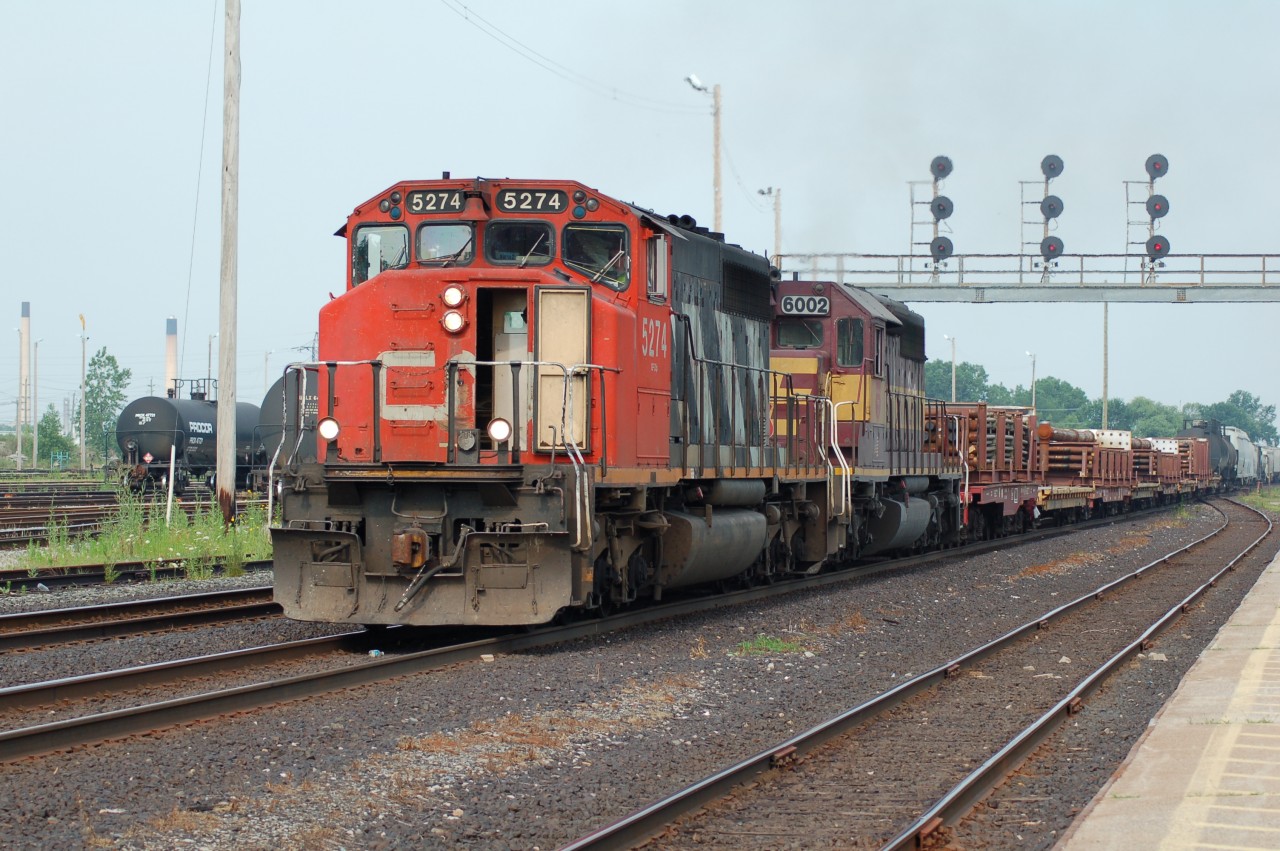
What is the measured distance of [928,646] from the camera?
11.7m

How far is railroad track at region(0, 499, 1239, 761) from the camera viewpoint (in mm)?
6617

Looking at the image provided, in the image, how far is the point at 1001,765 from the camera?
22.4ft

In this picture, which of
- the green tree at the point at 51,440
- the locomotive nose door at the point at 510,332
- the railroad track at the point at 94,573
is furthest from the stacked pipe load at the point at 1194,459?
the green tree at the point at 51,440

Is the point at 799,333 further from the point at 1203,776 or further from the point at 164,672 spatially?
the point at 1203,776

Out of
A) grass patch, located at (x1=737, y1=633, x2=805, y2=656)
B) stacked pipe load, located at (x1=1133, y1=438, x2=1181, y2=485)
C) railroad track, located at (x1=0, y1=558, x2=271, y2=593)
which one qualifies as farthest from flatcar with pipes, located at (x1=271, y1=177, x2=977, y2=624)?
stacked pipe load, located at (x1=1133, y1=438, x2=1181, y2=485)

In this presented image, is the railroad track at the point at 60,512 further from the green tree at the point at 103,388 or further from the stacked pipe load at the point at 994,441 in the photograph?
the green tree at the point at 103,388

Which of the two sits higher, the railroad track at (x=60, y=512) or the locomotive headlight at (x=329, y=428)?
the locomotive headlight at (x=329, y=428)

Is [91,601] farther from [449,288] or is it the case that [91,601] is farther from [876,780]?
[876,780]

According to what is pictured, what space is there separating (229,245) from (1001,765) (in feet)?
44.8

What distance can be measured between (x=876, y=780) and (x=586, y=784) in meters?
1.41

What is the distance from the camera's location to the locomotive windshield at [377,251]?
10.9m

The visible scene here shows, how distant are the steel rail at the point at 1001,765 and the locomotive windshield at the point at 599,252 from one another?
4.61m

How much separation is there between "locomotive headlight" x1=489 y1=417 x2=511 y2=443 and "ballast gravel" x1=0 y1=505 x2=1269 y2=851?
5.11ft

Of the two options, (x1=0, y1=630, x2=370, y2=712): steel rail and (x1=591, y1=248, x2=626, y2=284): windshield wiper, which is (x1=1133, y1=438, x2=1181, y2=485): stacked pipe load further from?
(x1=0, y1=630, x2=370, y2=712): steel rail
